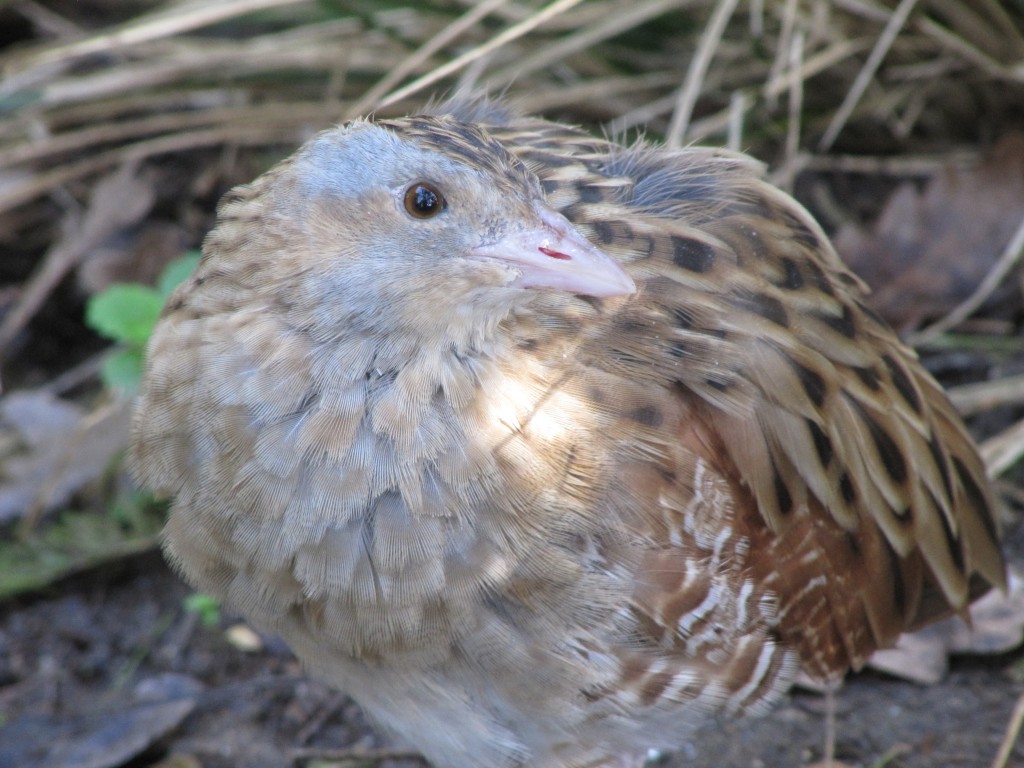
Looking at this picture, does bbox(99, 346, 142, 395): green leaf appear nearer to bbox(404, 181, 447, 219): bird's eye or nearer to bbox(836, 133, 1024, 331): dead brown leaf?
bbox(404, 181, 447, 219): bird's eye

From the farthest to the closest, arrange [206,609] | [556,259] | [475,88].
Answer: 1. [475,88]
2. [206,609]
3. [556,259]

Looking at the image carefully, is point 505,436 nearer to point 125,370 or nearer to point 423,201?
point 423,201

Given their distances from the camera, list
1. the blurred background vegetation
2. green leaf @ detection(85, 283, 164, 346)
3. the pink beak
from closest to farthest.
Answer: the pink beak < green leaf @ detection(85, 283, 164, 346) < the blurred background vegetation

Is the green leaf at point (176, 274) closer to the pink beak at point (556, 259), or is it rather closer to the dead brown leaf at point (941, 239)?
the pink beak at point (556, 259)

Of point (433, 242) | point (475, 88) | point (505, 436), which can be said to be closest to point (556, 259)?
point (433, 242)

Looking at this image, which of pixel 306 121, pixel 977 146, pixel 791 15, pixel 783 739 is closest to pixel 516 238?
pixel 783 739

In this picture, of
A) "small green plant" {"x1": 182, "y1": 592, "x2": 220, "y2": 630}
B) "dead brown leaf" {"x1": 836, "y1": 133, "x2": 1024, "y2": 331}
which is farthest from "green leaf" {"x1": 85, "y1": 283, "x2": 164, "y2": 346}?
"dead brown leaf" {"x1": 836, "y1": 133, "x2": 1024, "y2": 331}

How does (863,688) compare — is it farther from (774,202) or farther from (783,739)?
(774,202)
